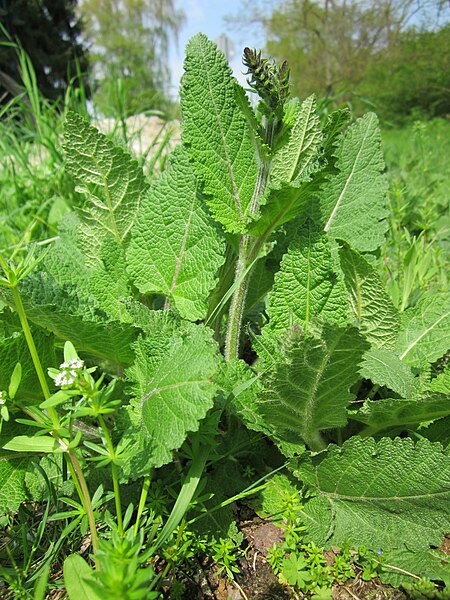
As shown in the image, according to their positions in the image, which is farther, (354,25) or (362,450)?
(354,25)

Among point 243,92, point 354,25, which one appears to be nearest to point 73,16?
point 354,25

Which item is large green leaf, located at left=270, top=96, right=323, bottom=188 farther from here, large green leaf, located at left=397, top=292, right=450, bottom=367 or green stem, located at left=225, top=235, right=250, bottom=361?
large green leaf, located at left=397, top=292, right=450, bottom=367

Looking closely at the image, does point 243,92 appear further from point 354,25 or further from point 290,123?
point 354,25

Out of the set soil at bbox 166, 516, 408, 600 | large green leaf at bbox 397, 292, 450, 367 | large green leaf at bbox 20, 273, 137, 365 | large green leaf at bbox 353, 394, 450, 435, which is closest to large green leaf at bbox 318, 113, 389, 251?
large green leaf at bbox 397, 292, 450, 367

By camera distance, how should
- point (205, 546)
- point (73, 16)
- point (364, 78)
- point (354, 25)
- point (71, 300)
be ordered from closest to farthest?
point (205, 546) → point (71, 300) → point (354, 25) → point (364, 78) → point (73, 16)

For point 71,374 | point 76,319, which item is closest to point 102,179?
point 76,319

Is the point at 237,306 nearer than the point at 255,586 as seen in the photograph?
No

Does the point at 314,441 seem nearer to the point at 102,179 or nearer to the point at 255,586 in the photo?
the point at 255,586
